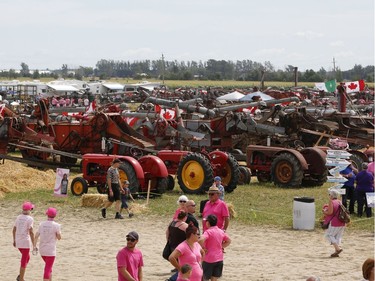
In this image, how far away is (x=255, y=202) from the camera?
2181 cm

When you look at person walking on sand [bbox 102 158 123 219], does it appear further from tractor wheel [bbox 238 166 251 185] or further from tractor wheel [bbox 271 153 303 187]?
tractor wheel [bbox 238 166 251 185]

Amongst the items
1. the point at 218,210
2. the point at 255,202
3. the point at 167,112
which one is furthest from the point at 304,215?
the point at 167,112

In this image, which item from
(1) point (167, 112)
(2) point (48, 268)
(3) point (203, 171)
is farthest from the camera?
(1) point (167, 112)

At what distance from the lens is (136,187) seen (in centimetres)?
2170

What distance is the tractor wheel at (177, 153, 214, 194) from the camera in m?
22.6

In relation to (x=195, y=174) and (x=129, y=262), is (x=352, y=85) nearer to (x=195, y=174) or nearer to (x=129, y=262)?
(x=195, y=174)

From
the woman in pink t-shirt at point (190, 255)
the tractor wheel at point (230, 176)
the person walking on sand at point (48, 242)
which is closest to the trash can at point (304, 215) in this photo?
the tractor wheel at point (230, 176)

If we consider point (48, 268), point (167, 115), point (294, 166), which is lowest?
point (48, 268)

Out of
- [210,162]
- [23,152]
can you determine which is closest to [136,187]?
[210,162]

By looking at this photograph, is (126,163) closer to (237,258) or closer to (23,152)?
(237,258)

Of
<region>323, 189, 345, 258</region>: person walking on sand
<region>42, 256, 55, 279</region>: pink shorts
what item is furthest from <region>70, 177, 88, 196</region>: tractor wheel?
<region>42, 256, 55, 279</region>: pink shorts

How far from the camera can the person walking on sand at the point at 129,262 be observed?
10156 mm

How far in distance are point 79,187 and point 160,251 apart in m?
7.72

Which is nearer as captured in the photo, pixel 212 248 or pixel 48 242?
pixel 212 248
